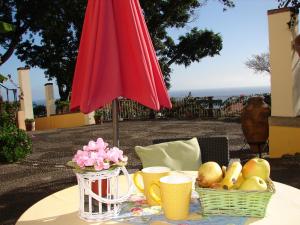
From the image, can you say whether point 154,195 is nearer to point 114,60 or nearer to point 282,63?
point 114,60

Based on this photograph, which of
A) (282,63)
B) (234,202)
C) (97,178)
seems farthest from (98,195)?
(282,63)

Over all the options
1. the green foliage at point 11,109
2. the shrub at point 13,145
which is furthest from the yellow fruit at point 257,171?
the green foliage at point 11,109

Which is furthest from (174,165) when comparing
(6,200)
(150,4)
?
(150,4)

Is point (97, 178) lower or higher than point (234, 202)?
higher

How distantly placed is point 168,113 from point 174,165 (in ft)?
48.9

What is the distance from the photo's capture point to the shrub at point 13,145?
8359mm

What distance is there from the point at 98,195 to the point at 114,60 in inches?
35.5

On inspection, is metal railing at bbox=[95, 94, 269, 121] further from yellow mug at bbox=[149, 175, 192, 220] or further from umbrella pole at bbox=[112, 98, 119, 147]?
yellow mug at bbox=[149, 175, 192, 220]

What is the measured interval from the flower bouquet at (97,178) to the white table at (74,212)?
0.07 metres

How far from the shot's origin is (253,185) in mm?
1599

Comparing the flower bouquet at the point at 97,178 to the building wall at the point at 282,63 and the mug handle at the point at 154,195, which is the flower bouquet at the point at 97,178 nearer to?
the mug handle at the point at 154,195

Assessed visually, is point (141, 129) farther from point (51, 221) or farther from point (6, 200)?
point (51, 221)

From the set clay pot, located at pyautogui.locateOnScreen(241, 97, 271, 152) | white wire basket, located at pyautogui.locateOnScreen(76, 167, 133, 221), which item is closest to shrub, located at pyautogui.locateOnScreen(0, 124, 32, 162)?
clay pot, located at pyautogui.locateOnScreen(241, 97, 271, 152)

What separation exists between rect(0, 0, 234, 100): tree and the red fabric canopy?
17.2m
